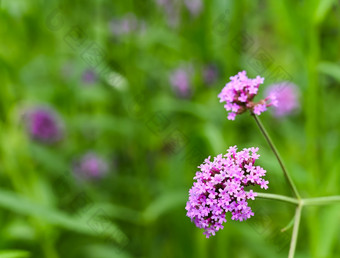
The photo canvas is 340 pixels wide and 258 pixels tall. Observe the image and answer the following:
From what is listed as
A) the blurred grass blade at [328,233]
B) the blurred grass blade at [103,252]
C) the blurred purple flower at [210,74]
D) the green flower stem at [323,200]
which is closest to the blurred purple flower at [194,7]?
the blurred purple flower at [210,74]

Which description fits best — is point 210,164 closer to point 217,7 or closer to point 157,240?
point 217,7

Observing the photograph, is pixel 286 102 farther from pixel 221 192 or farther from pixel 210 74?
pixel 221 192

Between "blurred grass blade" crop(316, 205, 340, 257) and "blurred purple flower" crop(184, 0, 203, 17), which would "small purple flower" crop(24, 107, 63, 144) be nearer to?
"blurred purple flower" crop(184, 0, 203, 17)

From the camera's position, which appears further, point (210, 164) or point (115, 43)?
point (115, 43)

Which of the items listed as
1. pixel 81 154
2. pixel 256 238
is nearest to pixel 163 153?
pixel 81 154

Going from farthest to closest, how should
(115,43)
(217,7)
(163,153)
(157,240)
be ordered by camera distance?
(163,153) → (115,43) → (157,240) → (217,7)

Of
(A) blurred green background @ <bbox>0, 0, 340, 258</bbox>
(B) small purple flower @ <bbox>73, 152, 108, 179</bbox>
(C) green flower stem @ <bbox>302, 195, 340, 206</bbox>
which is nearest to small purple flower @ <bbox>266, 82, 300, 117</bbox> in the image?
(A) blurred green background @ <bbox>0, 0, 340, 258</bbox>

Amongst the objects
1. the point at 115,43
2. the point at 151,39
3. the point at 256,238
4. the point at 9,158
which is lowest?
the point at 256,238

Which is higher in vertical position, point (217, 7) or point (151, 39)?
point (151, 39)
